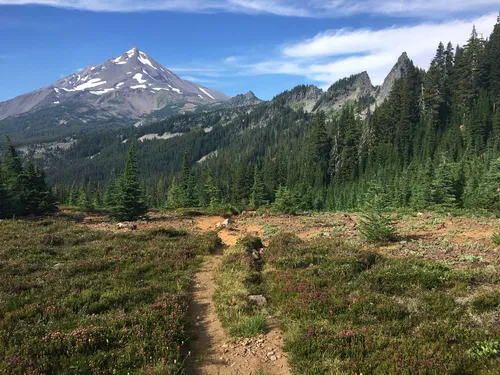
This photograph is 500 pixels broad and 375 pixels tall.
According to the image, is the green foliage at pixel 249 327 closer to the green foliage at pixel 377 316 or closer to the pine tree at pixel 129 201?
the green foliage at pixel 377 316

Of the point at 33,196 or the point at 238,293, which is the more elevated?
the point at 33,196

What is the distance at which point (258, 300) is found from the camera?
10328 mm


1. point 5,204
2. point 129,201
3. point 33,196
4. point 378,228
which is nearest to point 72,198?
point 33,196

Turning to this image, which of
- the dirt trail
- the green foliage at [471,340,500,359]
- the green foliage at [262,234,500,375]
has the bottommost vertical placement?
the dirt trail

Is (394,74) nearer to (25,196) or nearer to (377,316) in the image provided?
(25,196)

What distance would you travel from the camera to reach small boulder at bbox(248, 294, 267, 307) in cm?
1016

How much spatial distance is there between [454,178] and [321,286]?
3733 centimetres

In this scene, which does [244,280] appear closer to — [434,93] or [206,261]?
[206,261]

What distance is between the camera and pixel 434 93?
335 ft

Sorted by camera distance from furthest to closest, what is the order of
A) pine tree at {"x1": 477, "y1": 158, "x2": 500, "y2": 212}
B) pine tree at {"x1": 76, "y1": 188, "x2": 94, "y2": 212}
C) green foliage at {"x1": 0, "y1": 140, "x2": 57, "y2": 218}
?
pine tree at {"x1": 76, "y1": 188, "x2": 94, "y2": 212} < pine tree at {"x1": 477, "y1": 158, "x2": 500, "y2": 212} < green foliage at {"x1": 0, "y1": 140, "x2": 57, "y2": 218}

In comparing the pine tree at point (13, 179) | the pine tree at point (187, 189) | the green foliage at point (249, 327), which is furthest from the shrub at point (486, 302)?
the pine tree at point (187, 189)

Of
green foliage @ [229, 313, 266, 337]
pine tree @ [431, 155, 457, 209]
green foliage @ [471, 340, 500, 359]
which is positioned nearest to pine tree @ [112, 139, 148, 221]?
green foliage @ [229, 313, 266, 337]

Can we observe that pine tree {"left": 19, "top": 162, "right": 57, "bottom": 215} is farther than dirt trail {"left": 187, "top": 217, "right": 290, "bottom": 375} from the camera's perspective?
Yes

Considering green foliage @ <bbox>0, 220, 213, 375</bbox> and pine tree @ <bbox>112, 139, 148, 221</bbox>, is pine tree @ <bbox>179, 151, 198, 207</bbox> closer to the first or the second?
pine tree @ <bbox>112, 139, 148, 221</bbox>
